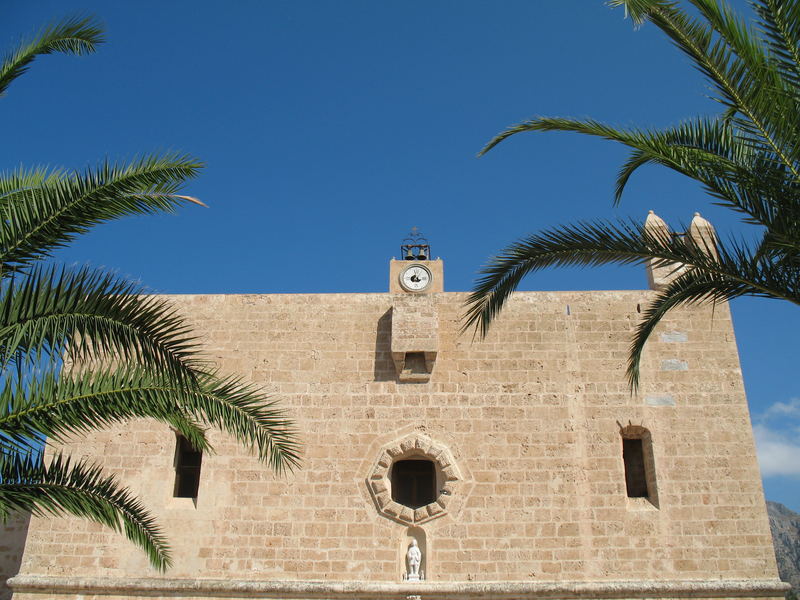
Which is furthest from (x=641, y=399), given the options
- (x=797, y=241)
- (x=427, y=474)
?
(x=797, y=241)

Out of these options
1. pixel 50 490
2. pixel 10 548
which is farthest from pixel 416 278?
pixel 10 548

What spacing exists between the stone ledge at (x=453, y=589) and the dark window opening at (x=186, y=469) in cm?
120

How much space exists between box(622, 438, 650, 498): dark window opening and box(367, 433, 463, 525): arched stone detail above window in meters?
2.31

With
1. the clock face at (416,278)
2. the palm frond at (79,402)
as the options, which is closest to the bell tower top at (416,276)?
the clock face at (416,278)

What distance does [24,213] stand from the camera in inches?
211

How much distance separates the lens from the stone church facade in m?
9.57

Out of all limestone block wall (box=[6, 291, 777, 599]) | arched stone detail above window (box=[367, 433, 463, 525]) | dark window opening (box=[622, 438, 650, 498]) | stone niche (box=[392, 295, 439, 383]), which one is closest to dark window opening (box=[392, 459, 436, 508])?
arched stone detail above window (box=[367, 433, 463, 525])

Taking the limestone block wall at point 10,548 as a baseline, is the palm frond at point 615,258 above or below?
above

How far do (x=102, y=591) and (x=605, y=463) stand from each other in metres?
6.52

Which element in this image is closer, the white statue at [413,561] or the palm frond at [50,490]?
Answer: the palm frond at [50,490]

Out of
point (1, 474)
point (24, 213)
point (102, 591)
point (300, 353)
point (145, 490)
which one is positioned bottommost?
point (102, 591)

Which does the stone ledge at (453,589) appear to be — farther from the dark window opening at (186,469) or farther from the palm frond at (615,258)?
the palm frond at (615,258)

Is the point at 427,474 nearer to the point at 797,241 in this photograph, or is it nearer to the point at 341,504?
the point at 341,504

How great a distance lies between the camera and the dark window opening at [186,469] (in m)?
10.4
